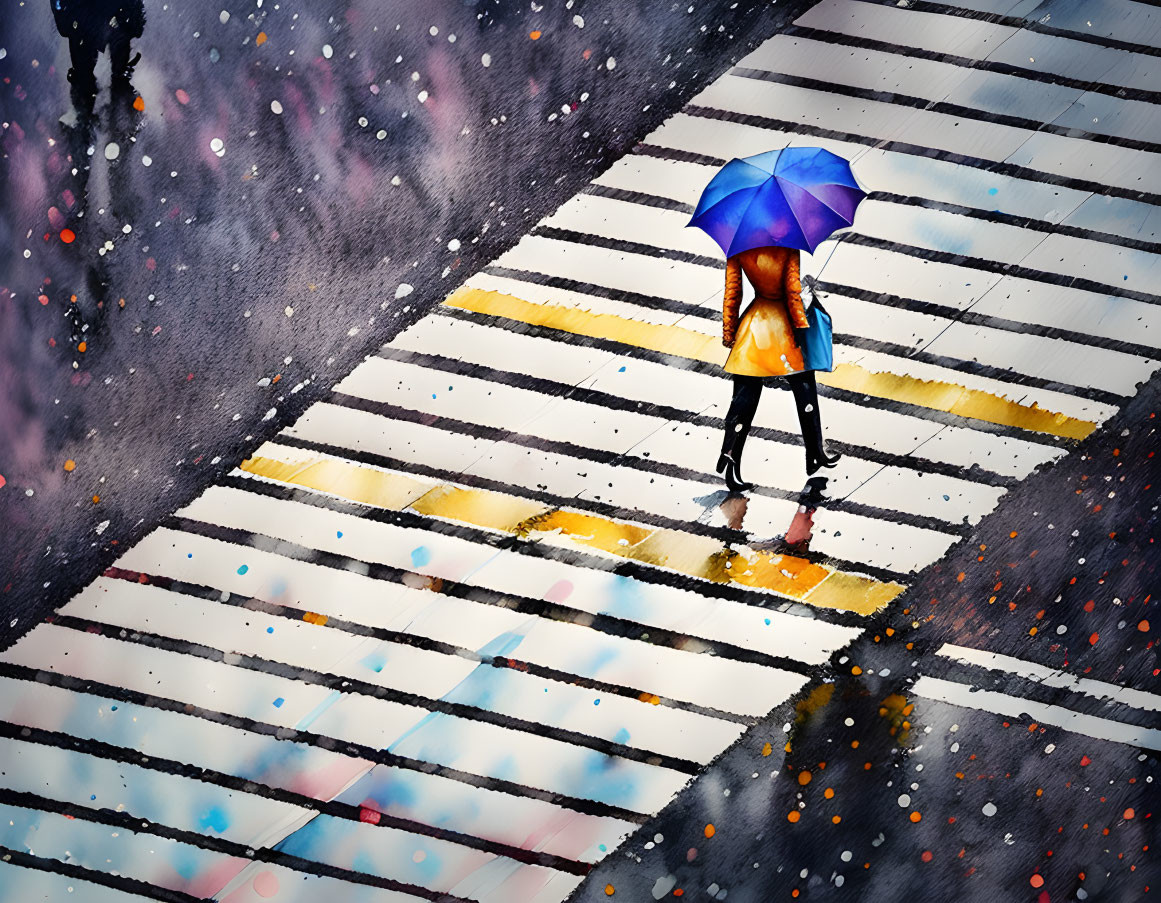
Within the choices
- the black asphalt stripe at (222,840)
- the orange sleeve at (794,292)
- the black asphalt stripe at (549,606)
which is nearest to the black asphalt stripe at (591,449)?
the black asphalt stripe at (549,606)

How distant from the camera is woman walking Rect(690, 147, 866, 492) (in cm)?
346

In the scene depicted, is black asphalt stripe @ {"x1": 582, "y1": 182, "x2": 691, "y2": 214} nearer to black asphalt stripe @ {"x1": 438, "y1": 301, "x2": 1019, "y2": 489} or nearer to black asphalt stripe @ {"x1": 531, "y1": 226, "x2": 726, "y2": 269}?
black asphalt stripe @ {"x1": 531, "y1": 226, "x2": 726, "y2": 269}

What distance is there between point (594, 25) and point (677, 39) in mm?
286

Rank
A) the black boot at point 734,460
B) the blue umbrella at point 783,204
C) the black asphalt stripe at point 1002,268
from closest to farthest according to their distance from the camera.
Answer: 1. the blue umbrella at point 783,204
2. the black boot at point 734,460
3. the black asphalt stripe at point 1002,268

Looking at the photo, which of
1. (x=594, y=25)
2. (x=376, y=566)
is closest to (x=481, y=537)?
(x=376, y=566)

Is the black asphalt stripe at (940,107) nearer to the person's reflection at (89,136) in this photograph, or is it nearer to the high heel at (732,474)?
the high heel at (732,474)

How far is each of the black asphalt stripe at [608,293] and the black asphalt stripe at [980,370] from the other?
0.48 metres

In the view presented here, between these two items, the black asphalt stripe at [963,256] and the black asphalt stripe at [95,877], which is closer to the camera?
the black asphalt stripe at [95,877]

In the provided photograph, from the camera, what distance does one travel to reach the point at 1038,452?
12.4ft

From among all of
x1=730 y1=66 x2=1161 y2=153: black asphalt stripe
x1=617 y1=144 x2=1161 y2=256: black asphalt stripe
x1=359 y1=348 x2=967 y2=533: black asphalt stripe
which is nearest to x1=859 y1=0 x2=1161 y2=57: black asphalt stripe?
x1=730 y1=66 x2=1161 y2=153: black asphalt stripe

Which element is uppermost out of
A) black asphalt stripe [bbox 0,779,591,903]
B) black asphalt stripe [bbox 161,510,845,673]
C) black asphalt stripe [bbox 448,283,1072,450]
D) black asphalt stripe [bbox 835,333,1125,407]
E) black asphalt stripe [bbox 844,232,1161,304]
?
black asphalt stripe [bbox 844,232,1161,304]

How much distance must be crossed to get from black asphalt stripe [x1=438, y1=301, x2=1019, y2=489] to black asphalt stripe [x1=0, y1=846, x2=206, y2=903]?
2074 millimetres

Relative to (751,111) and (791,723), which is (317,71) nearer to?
(751,111)

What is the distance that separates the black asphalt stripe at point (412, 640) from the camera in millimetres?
3680
